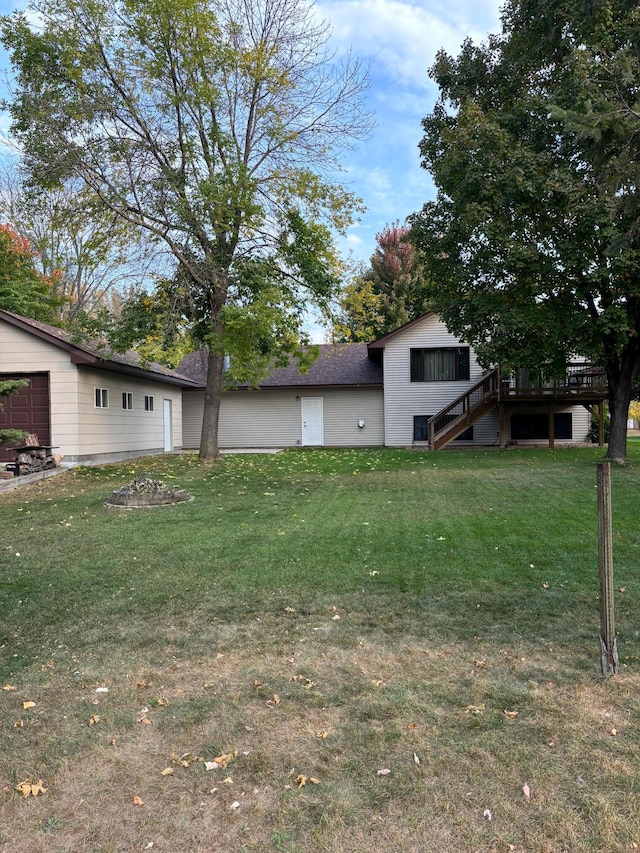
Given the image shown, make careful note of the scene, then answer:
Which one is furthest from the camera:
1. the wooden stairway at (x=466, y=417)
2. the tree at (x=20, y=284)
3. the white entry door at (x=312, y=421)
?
the white entry door at (x=312, y=421)

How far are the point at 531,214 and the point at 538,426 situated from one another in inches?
390

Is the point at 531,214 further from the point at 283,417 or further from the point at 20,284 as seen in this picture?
the point at 20,284

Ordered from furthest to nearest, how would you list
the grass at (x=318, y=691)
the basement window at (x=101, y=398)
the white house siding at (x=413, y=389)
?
the white house siding at (x=413, y=389) < the basement window at (x=101, y=398) < the grass at (x=318, y=691)

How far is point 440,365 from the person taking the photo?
20672 millimetres

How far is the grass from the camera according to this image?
2.07m

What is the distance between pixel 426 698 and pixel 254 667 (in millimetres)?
1032

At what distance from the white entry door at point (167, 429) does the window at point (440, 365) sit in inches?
365

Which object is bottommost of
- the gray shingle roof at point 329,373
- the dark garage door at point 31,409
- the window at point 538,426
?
the window at point 538,426

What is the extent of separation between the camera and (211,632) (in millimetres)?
3836

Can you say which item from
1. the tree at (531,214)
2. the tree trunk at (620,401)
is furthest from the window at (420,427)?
the tree trunk at (620,401)

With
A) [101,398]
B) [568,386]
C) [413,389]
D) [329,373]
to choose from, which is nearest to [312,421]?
[329,373]

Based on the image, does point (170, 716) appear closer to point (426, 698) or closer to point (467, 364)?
point (426, 698)

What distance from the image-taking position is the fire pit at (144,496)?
28.3 ft

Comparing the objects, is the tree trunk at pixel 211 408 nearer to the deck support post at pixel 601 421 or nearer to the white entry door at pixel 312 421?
the white entry door at pixel 312 421
